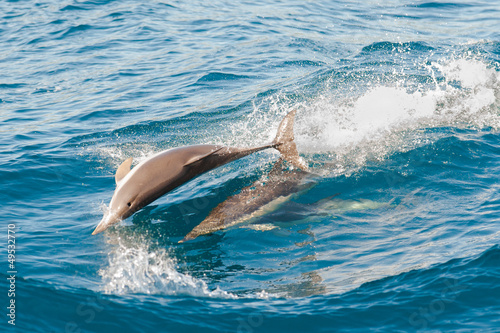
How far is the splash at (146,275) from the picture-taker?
7.11 m

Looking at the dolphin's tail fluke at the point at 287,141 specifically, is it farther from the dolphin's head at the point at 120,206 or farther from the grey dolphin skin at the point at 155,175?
the dolphin's head at the point at 120,206

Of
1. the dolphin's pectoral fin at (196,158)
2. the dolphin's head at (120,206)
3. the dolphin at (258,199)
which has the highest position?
the dolphin's pectoral fin at (196,158)

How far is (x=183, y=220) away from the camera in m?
9.59

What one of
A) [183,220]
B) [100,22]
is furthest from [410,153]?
[100,22]

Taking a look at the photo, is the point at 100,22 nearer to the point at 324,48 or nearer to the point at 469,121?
the point at 324,48

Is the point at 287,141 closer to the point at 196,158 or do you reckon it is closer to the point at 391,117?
the point at 196,158

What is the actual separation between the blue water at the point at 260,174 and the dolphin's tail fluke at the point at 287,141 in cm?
68

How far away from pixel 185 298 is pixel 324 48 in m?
14.5

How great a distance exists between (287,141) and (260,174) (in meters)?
1.18

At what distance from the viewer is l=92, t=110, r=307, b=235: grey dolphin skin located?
796 centimetres

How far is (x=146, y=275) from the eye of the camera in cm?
750

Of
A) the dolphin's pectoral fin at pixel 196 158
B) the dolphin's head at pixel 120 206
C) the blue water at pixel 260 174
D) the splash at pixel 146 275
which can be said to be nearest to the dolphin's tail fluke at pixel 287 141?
the blue water at pixel 260 174

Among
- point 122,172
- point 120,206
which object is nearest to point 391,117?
point 122,172

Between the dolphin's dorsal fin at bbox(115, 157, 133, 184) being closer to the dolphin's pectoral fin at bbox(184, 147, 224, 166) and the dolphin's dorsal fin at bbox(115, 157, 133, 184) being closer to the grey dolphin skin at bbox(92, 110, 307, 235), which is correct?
the grey dolphin skin at bbox(92, 110, 307, 235)
